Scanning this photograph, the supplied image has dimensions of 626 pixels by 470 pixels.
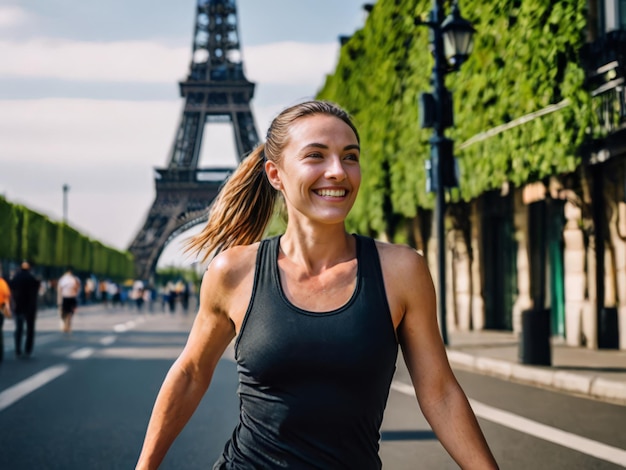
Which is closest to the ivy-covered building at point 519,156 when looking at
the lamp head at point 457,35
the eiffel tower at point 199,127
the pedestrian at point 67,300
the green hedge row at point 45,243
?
the lamp head at point 457,35

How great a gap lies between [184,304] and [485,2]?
37883 mm

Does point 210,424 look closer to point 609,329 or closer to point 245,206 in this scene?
point 245,206

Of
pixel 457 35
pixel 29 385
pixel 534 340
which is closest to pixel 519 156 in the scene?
pixel 457 35

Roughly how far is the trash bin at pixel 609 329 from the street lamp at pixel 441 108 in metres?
2.43

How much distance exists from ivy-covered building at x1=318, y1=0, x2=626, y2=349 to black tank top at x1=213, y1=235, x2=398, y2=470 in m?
10.9

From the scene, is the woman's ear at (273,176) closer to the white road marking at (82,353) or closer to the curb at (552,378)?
the curb at (552,378)

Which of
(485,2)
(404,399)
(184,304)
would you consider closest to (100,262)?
(184,304)

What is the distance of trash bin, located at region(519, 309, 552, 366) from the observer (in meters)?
12.7

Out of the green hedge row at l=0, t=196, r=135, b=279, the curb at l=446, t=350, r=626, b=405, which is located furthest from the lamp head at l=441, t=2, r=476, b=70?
the green hedge row at l=0, t=196, r=135, b=279

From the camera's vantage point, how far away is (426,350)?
2412 millimetres

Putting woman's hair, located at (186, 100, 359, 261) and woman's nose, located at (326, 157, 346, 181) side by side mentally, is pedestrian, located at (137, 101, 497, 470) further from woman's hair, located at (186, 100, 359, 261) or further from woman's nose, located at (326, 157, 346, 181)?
woman's hair, located at (186, 100, 359, 261)

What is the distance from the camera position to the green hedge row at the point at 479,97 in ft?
51.3

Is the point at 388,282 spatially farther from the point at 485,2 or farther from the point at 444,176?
the point at 485,2

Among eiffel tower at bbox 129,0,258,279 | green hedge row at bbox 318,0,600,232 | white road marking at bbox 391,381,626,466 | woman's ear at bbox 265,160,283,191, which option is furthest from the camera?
eiffel tower at bbox 129,0,258,279
